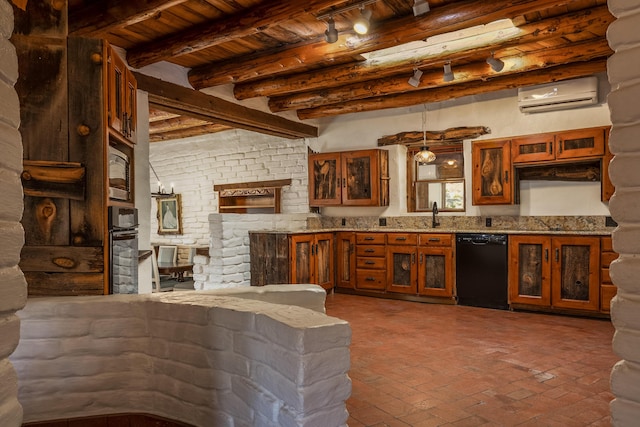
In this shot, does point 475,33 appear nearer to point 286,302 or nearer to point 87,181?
point 286,302

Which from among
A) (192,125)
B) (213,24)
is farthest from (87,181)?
(192,125)

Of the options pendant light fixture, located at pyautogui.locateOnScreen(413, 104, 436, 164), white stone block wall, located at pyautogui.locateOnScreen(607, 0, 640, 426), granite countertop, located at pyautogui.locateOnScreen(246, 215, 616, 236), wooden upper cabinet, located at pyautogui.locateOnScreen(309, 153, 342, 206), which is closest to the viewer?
white stone block wall, located at pyautogui.locateOnScreen(607, 0, 640, 426)

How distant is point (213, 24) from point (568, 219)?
4243mm

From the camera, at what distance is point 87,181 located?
2213mm

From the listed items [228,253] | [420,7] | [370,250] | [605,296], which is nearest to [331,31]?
[420,7]

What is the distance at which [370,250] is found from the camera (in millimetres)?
5922

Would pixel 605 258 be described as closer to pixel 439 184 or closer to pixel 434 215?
pixel 434 215

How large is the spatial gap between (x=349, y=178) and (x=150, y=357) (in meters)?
4.68

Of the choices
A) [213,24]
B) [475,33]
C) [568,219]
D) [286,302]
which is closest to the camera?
[286,302]

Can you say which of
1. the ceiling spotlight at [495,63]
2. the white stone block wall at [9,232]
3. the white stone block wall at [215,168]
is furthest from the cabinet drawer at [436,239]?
the white stone block wall at [9,232]

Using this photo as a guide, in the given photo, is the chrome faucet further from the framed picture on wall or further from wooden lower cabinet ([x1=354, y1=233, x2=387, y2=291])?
the framed picture on wall

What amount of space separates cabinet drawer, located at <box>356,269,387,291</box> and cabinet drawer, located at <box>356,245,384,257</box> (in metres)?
0.22

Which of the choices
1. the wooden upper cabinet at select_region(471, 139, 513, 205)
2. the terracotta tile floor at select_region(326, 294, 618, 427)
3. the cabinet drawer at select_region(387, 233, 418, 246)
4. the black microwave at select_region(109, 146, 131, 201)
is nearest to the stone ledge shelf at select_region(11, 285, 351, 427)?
the black microwave at select_region(109, 146, 131, 201)

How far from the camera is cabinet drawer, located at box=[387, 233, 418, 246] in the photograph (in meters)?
5.54
